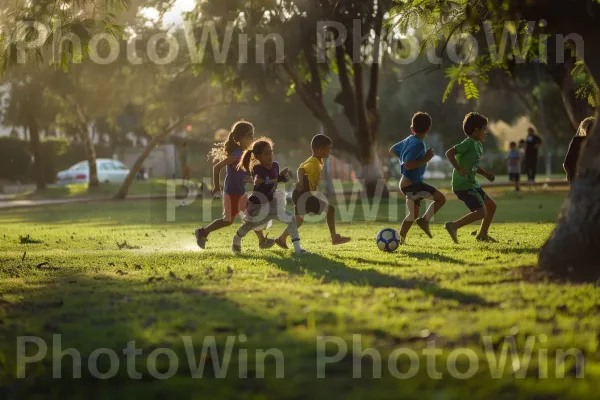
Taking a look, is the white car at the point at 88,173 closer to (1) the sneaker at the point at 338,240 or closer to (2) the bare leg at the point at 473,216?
(1) the sneaker at the point at 338,240

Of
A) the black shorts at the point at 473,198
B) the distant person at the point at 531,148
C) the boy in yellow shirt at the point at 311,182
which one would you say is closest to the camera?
the boy in yellow shirt at the point at 311,182

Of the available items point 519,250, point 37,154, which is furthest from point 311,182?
point 37,154

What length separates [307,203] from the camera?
37.4 ft

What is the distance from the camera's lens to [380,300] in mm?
6977

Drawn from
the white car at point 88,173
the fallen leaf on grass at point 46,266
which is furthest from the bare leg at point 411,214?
the white car at point 88,173

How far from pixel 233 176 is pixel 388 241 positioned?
2282 mm

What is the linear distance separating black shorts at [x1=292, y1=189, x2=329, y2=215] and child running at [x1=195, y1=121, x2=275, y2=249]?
28.9 inches

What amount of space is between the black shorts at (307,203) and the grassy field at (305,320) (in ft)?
2.09

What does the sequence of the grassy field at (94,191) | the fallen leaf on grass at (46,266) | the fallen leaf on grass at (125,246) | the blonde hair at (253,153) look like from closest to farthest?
1. the fallen leaf on grass at (46,266)
2. the blonde hair at (253,153)
3. the fallen leaf on grass at (125,246)
4. the grassy field at (94,191)

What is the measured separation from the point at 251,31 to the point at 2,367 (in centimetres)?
2094

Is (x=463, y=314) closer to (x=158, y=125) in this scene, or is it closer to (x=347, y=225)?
(x=347, y=225)

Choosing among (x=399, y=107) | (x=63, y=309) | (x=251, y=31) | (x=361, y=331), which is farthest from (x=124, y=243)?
(x=399, y=107)

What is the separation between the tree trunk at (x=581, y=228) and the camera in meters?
7.91

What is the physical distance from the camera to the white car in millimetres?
48562
